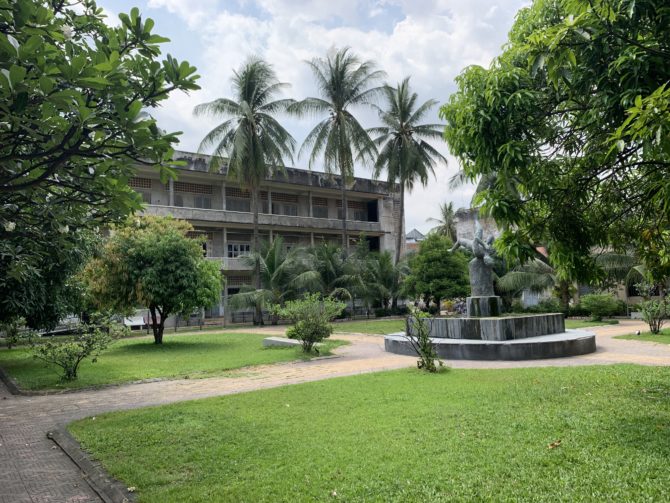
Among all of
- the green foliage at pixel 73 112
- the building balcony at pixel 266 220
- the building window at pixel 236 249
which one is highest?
the building balcony at pixel 266 220

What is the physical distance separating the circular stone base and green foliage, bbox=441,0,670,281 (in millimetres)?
5188

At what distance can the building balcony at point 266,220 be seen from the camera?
31438 mm

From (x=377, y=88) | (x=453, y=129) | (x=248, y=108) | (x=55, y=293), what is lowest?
(x=55, y=293)

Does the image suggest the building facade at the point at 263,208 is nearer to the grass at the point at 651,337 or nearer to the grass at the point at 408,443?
the grass at the point at 651,337

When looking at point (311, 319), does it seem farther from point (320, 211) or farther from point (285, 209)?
point (320, 211)

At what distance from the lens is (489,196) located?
4.97 metres

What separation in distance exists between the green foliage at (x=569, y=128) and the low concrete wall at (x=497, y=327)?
236 inches

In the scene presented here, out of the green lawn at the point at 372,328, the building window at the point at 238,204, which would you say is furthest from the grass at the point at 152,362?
the building window at the point at 238,204

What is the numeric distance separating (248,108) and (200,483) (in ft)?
83.6

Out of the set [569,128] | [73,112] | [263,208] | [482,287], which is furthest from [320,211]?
[73,112]

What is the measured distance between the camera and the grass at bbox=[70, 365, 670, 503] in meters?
3.73

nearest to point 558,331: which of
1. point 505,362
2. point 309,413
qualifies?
point 505,362

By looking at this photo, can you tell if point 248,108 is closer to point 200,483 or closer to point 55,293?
point 55,293

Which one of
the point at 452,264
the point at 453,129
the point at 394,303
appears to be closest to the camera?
the point at 453,129
